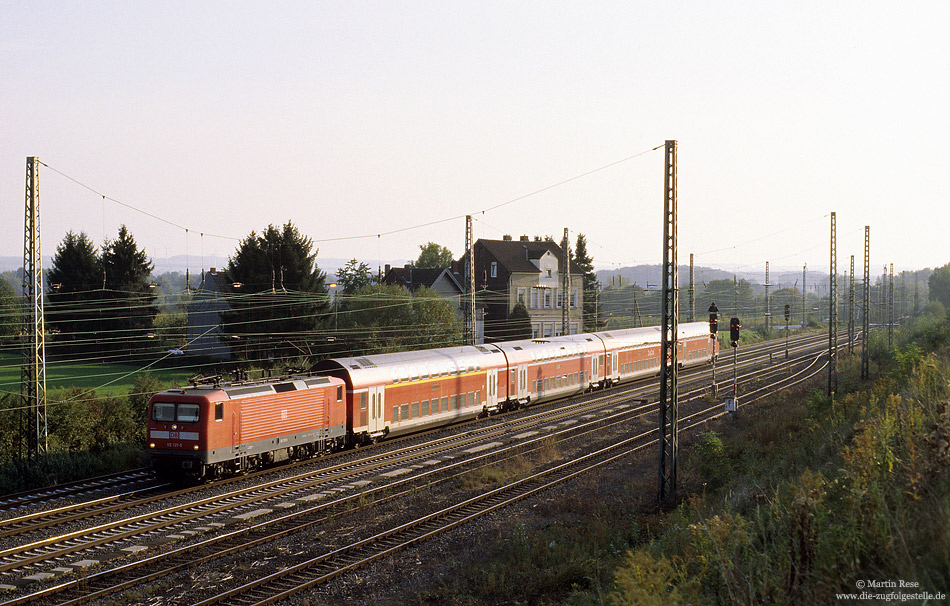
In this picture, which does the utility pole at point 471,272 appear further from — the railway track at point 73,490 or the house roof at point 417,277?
the house roof at point 417,277

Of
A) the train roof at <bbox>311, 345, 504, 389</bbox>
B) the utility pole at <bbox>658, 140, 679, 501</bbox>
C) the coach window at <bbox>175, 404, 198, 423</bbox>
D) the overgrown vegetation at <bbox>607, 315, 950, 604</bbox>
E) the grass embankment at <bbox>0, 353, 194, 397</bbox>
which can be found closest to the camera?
the overgrown vegetation at <bbox>607, 315, 950, 604</bbox>

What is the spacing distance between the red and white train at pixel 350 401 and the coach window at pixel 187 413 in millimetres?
29

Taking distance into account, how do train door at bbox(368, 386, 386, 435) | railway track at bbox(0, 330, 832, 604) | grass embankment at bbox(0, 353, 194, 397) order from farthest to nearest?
grass embankment at bbox(0, 353, 194, 397) < train door at bbox(368, 386, 386, 435) < railway track at bbox(0, 330, 832, 604)

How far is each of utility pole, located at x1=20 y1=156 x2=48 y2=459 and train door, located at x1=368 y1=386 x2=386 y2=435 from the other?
10.8m

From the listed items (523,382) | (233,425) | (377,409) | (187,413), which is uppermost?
(187,413)

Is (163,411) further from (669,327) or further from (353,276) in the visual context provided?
(353,276)

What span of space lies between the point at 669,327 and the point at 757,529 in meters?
8.35

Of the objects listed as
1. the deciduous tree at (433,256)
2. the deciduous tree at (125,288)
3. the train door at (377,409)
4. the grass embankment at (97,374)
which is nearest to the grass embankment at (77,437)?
the train door at (377,409)

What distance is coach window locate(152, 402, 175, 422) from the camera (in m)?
21.7

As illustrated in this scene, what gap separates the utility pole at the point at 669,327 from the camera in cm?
1922

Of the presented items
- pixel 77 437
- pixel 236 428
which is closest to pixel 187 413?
pixel 236 428

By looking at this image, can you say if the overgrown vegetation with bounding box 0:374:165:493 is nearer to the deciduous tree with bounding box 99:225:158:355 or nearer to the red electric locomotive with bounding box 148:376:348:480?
the red electric locomotive with bounding box 148:376:348:480

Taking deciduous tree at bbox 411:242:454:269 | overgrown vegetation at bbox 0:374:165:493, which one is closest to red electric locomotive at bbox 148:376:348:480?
overgrown vegetation at bbox 0:374:165:493

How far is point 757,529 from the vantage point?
482 inches
